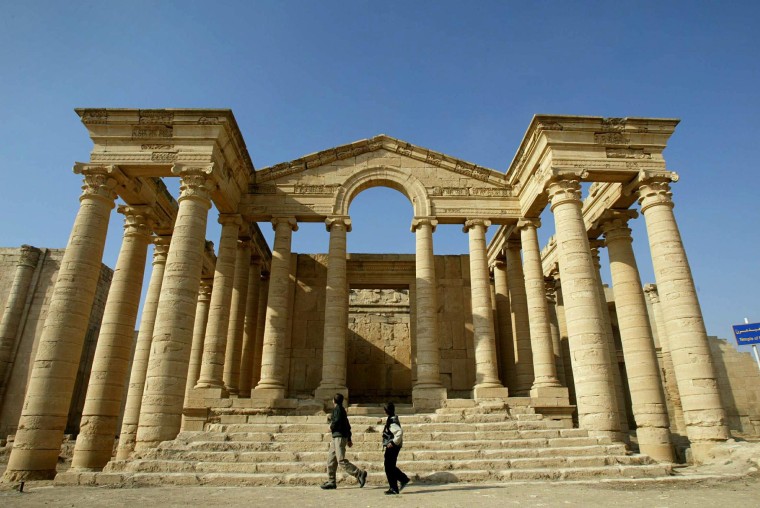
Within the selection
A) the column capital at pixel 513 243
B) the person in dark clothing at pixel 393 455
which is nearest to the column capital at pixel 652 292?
the column capital at pixel 513 243

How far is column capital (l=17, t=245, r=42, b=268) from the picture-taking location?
23.5 meters

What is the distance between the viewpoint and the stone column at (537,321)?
624 inches

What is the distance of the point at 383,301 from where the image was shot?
25.5 metres

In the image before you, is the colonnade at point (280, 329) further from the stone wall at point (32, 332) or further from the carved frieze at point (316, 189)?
the stone wall at point (32, 332)

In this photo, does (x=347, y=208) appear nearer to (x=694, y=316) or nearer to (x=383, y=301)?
(x=383, y=301)

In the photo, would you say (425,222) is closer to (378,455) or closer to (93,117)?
(378,455)

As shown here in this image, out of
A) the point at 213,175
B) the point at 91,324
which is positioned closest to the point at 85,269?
the point at 213,175

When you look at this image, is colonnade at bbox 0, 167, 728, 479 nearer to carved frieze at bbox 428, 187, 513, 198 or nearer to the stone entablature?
the stone entablature

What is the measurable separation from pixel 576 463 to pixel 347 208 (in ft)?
38.3

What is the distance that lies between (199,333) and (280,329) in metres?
6.96

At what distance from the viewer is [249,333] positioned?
20375 millimetres

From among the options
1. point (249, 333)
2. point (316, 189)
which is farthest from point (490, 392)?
point (249, 333)

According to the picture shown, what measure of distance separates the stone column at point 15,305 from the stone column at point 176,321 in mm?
14594

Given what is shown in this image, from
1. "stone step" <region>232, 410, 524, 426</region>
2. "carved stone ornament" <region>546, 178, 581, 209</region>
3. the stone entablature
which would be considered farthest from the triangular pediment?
"stone step" <region>232, 410, 524, 426</region>
